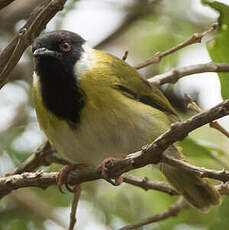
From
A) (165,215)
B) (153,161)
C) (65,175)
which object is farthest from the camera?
(165,215)

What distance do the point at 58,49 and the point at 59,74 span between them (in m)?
0.17

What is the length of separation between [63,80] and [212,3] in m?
1.09

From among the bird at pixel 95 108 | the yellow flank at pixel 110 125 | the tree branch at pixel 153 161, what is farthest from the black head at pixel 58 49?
the tree branch at pixel 153 161

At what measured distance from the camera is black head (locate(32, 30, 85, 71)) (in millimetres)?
3600

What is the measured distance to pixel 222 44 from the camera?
10.2ft

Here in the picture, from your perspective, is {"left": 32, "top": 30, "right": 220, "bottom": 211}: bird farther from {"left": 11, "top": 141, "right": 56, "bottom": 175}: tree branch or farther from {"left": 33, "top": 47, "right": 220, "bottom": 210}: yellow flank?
{"left": 11, "top": 141, "right": 56, "bottom": 175}: tree branch

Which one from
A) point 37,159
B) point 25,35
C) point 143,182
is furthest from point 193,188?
point 25,35

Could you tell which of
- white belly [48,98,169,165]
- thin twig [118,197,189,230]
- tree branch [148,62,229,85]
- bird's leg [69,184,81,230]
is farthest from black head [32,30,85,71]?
thin twig [118,197,189,230]

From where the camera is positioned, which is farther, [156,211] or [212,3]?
[156,211]

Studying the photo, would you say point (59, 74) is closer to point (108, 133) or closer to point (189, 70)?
point (108, 133)

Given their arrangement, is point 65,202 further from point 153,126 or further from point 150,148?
point 150,148

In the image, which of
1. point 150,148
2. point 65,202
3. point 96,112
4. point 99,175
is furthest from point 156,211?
point 150,148

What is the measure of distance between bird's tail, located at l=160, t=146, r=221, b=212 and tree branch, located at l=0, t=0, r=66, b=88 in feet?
5.03

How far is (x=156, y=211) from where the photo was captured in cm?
415
